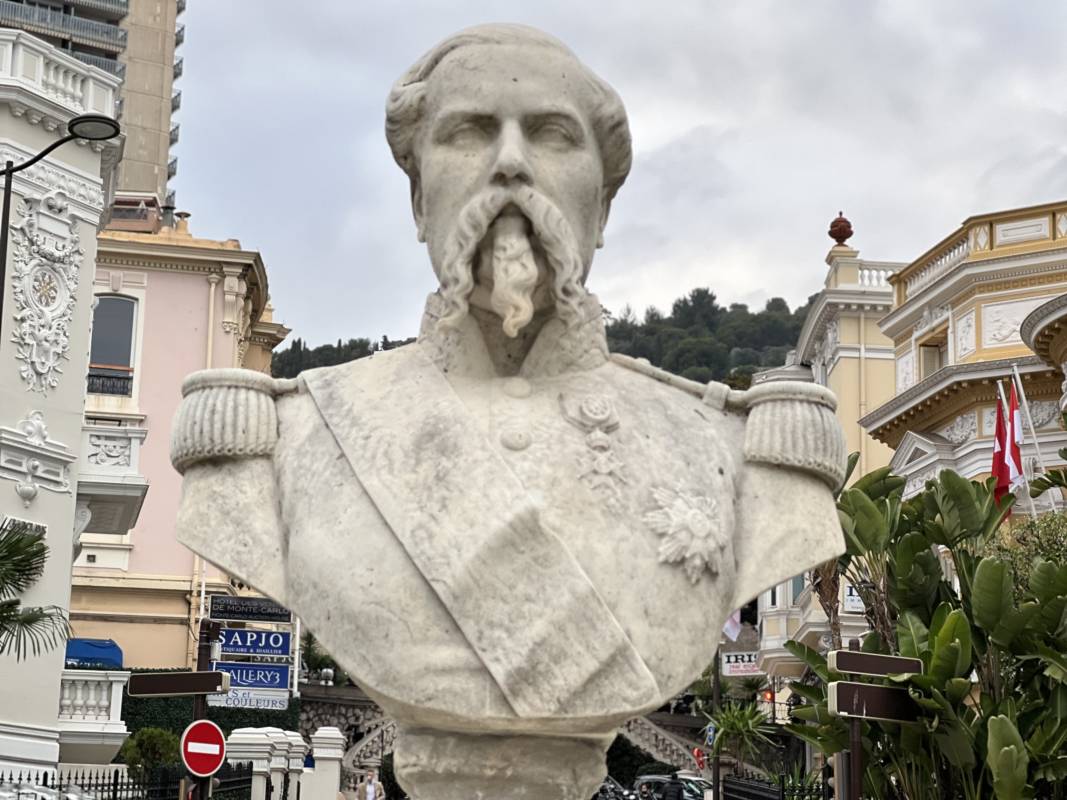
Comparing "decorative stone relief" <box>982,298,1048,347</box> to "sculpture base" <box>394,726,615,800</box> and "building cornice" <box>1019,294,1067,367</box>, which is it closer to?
"building cornice" <box>1019,294,1067,367</box>

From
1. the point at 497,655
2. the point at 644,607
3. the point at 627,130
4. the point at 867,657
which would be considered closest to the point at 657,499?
the point at 644,607

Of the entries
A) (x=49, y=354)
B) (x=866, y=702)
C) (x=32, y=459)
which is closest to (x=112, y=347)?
(x=49, y=354)

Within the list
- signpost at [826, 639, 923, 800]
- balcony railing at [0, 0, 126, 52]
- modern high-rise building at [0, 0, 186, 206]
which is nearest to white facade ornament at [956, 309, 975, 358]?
signpost at [826, 639, 923, 800]

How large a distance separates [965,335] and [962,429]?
1.63m

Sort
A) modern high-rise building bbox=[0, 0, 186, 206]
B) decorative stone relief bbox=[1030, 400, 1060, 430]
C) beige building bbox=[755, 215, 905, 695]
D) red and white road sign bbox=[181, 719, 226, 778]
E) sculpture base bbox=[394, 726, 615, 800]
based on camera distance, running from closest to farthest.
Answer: sculpture base bbox=[394, 726, 615, 800] < red and white road sign bbox=[181, 719, 226, 778] < decorative stone relief bbox=[1030, 400, 1060, 430] < beige building bbox=[755, 215, 905, 695] < modern high-rise building bbox=[0, 0, 186, 206]

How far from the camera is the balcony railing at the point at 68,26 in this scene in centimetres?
5741

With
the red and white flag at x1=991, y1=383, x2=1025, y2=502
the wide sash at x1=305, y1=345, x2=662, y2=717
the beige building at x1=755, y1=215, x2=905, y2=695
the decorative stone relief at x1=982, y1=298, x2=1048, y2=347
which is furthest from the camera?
the beige building at x1=755, y1=215, x2=905, y2=695

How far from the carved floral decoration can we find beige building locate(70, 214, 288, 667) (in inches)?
1234

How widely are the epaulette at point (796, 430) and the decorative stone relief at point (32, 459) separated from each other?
18.5 meters

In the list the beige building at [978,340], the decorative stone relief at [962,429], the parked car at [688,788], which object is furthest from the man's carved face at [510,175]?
the parked car at [688,788]

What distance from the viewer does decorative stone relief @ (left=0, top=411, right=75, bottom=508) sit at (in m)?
21.7

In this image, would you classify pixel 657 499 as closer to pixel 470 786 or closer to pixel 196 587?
pixel 470 786

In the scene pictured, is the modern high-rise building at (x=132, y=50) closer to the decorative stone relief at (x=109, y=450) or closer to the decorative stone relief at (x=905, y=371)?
the decorative stone relief at (x=905, y=371)

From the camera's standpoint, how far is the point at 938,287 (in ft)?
101
